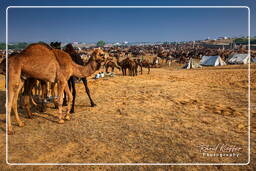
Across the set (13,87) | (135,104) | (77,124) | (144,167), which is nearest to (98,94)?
(135,104)

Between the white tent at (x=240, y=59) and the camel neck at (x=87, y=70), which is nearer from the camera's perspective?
the camel neck at (x=87, y=70)

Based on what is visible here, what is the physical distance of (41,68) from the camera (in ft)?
16.8

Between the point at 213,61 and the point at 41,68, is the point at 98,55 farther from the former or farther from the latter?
the point at 213,61

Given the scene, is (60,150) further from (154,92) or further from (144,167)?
(154,92)

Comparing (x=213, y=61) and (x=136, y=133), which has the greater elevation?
(x=213, y=61)

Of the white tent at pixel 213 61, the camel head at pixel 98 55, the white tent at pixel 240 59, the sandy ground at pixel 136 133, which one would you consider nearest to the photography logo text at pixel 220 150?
the sandy ground at pixel 136 133

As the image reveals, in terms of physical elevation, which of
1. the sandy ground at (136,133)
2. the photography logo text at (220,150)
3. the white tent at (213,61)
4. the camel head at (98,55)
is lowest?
the photography logo text at (220,150)

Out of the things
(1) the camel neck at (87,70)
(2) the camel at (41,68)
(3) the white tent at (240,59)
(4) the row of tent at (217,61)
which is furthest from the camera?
(3) the white tent at (240,59)

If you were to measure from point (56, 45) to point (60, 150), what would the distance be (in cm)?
469

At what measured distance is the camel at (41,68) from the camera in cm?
481

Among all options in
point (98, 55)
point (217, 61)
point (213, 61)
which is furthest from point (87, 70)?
point (213, 61)

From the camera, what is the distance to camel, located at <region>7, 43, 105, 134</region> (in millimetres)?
4809

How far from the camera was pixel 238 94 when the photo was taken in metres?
8.76

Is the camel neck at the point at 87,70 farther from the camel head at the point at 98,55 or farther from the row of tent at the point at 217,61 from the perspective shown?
the row of tent at the point at 217,61
